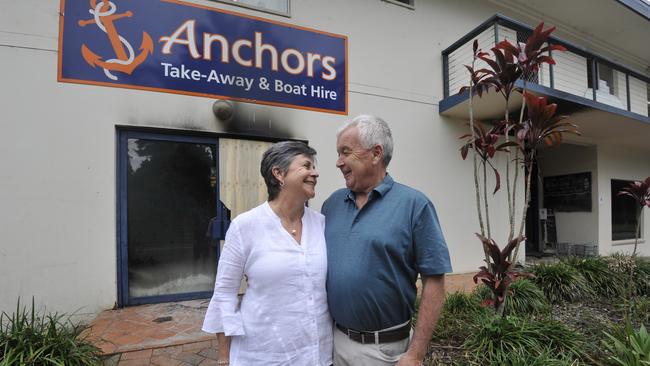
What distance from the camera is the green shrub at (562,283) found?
4.13 meters

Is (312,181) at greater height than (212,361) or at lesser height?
greater

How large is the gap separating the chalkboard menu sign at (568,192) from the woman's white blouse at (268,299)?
9214 millimetres

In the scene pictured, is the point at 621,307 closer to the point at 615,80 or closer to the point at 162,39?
the point at 162,39

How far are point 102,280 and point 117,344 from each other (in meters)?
1.17

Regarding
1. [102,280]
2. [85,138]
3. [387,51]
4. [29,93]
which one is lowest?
[102,280]

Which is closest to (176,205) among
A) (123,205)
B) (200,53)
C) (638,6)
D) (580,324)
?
(123,205)

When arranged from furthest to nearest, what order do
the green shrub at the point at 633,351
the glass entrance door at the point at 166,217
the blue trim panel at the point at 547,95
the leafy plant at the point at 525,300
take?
the blue trim panel at the point at 547,95 → the glass entrance door at the point at 166,217 → the leafy plant at the point at 525,300 → the green shrub at the point at 633,351

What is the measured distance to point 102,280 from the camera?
391 centimetres

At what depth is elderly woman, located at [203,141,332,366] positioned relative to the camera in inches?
60.2

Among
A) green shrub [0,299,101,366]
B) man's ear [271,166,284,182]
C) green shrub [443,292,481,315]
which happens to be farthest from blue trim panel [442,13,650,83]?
green shrub [0,299,101,366]

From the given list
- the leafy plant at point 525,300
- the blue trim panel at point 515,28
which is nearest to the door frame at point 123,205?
the leafy plant at point 525,300

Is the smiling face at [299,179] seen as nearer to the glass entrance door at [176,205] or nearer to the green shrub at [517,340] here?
the green shrub at [517,340]

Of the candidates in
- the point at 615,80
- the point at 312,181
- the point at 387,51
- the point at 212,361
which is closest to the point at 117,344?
the point at 212,361

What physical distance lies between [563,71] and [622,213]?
14.9 ft
